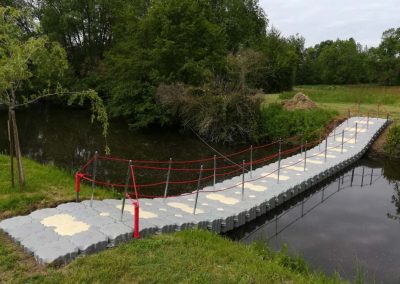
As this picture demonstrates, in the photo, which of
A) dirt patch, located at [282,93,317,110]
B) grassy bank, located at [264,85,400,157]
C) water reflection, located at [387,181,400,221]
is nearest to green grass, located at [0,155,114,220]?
water reflection, located at [387,181,400,221]

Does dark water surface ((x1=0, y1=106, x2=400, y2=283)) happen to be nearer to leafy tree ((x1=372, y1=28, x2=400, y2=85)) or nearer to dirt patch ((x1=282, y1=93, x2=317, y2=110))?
dirt patch ((x1=282, y1=93, x2=317, y2=110))

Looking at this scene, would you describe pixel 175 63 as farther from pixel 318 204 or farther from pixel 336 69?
pixel 336 69

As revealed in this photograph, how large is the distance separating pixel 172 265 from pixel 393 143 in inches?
636

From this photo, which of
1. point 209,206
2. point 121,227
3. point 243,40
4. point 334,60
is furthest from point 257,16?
point 121,227

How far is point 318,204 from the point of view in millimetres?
13234

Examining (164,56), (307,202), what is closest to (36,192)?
(307,202)

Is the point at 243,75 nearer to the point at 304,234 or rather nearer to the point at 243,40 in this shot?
the point at 304,234

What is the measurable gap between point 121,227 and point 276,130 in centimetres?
1652

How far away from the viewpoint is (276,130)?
23.2 m

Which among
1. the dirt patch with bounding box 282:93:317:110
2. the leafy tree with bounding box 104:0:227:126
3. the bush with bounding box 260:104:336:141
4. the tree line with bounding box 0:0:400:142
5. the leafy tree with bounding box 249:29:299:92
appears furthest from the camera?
the leafy tree with bounding box 249:29:299:92

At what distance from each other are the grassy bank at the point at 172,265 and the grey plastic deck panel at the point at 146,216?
0.25 meters

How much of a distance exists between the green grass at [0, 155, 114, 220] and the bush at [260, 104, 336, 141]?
1373cm

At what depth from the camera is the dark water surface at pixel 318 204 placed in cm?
937

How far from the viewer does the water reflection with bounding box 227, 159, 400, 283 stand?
355 inches
